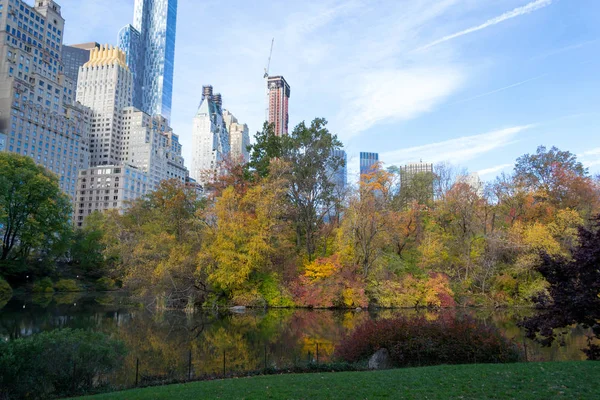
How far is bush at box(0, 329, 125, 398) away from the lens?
1027 cm

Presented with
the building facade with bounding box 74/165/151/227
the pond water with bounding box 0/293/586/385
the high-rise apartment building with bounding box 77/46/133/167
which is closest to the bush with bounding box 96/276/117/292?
the pond water with bounding box 0/293/586/385

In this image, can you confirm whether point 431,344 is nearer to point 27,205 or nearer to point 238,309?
point 238,309

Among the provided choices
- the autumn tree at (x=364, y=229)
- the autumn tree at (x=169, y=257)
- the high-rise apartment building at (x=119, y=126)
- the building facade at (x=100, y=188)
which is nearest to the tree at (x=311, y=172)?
the autumn tree at (x=364, y=229)

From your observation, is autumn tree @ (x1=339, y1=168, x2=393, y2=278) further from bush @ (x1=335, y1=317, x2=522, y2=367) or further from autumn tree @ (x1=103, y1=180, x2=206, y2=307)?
bush @ (x1=335, y1=317, x2=522, y2=367)

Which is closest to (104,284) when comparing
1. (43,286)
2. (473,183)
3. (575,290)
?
(43,286)

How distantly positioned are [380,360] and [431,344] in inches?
73.9

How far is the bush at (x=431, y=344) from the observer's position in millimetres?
14203

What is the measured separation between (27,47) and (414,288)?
12458 cm

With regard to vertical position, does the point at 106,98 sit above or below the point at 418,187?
above

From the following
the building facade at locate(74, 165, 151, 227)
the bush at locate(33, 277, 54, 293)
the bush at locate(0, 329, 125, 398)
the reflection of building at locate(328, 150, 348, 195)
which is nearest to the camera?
the bush at locate(0, 329, 125, 398)

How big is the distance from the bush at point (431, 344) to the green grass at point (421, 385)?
2.25 metres

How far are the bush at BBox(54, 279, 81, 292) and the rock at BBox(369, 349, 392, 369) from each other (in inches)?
Result: 2072

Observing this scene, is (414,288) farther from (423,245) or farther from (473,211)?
(473,211)

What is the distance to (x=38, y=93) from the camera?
118 m
